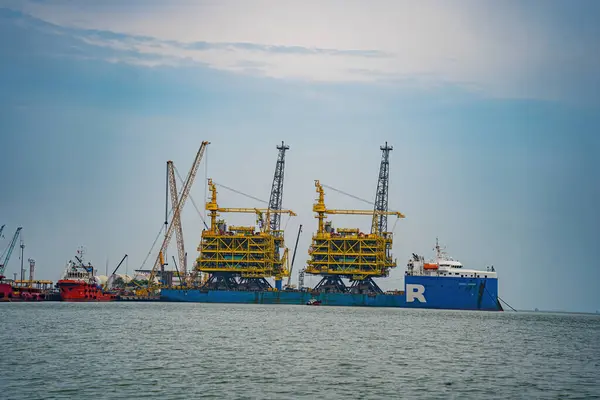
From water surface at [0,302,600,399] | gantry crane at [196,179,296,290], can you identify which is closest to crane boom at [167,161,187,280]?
gantry crane at [196,179,296,290]

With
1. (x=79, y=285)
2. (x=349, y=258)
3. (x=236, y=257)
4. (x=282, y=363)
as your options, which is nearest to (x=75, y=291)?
(x=79, y=285)

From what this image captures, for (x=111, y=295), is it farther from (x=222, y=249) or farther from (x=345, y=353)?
(x=345, y=353)

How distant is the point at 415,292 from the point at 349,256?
16708 millimetres

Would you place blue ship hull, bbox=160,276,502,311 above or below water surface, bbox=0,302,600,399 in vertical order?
above

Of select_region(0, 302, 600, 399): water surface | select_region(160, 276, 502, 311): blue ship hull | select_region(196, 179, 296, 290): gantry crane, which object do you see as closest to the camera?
select_region(0, 302, 600, 399): water surface

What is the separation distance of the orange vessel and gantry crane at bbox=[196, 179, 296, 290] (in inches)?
882

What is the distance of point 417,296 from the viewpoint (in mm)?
139125

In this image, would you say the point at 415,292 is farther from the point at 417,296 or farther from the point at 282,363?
the point at 282,363

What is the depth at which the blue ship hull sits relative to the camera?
5354 inches

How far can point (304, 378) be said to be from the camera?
4209 centimetres

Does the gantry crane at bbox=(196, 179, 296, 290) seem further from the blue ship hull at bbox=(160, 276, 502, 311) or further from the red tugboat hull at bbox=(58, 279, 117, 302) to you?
the red tugboat hull at bbox=(58, 279, 117, 302)

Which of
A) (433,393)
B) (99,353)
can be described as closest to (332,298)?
(99,353)

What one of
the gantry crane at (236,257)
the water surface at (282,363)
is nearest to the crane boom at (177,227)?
the gantry crane at (236,257)

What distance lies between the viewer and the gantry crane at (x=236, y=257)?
504 feet
